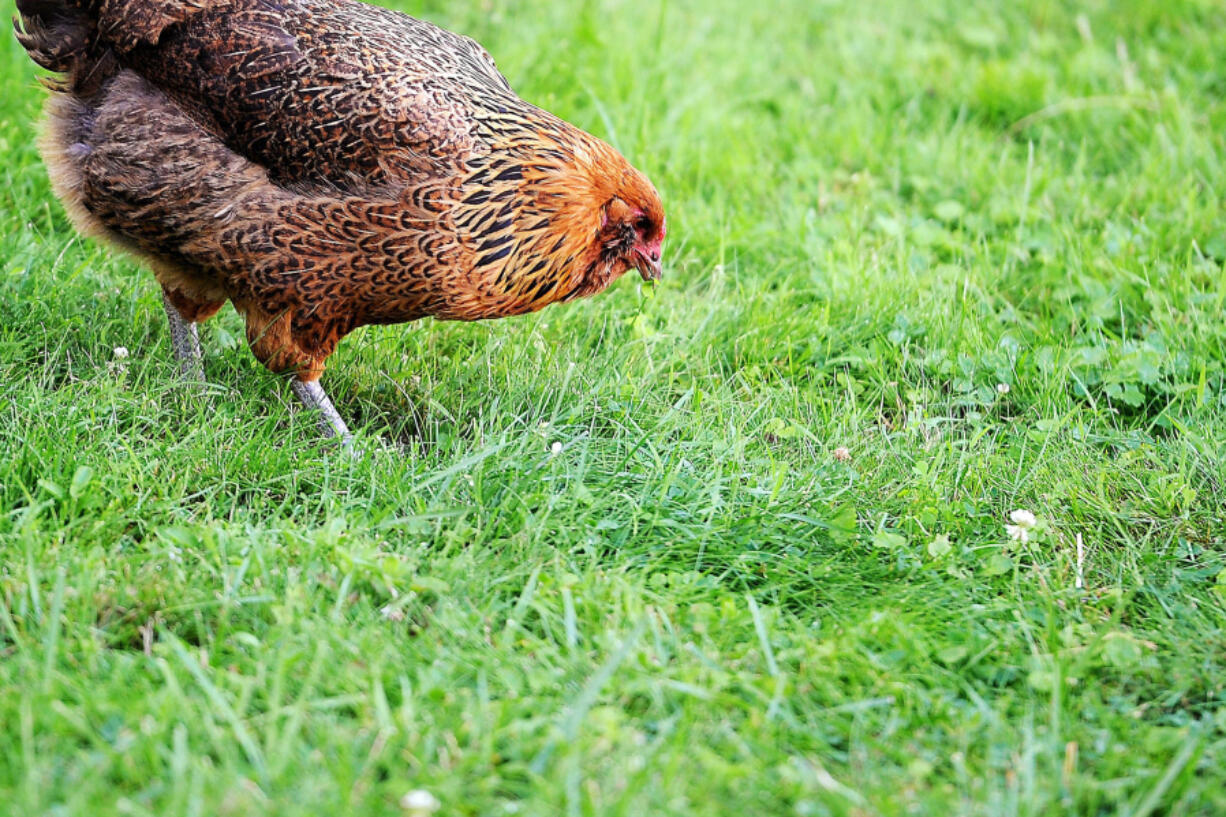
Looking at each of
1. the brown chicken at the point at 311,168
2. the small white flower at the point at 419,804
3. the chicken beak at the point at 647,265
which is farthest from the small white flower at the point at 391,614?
the chicken beak at the point at 647,265

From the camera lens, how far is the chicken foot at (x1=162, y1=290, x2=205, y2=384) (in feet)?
12.0

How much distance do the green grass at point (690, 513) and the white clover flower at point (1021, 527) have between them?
0.04 metres

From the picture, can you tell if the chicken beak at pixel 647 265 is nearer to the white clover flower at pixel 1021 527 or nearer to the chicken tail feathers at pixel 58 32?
the white clover flower at pixel 1021 527

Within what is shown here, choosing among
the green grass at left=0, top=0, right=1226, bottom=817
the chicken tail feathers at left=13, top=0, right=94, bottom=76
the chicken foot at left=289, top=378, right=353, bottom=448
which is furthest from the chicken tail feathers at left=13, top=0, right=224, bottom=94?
the chicken foot at left=289, top=378, right=353, bottom=448

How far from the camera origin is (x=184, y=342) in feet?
12.2

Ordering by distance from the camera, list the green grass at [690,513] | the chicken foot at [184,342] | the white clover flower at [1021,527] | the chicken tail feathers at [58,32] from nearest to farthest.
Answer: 1. the green grass at [690,513]
2. the white clover flower at [1021,527]
3. the chicken tail feathers at [58,32]
4. the chicken foot at [184,342]

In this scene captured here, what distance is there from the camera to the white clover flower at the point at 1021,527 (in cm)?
309

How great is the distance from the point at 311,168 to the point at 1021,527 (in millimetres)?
2228

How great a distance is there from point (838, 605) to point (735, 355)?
1.38 meters

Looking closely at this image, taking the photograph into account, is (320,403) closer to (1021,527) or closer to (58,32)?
(58,32)

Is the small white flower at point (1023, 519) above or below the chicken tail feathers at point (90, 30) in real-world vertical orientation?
below

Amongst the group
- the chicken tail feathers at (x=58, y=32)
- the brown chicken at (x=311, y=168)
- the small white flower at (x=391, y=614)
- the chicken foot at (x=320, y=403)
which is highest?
the chicken tail feathers at (x=58, y=32)

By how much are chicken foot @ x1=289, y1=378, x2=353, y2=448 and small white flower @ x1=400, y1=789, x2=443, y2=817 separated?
64.2 inches

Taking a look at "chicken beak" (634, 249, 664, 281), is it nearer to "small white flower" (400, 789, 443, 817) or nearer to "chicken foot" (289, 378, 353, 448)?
"chicken foot" (289, 378, 353, 448)
